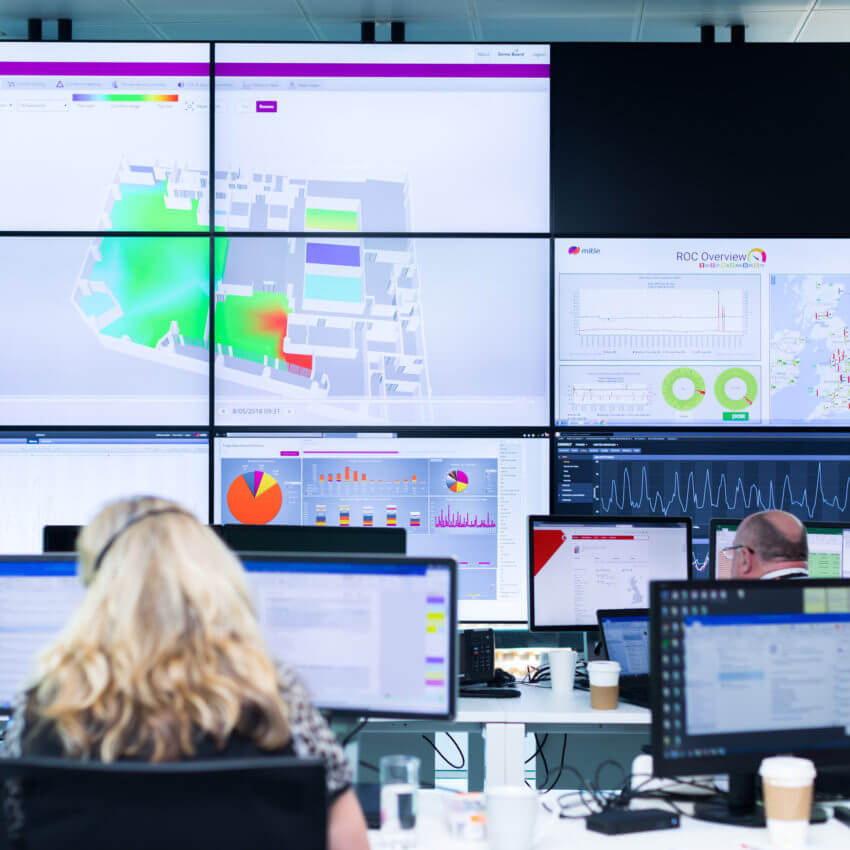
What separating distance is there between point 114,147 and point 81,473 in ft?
4.23

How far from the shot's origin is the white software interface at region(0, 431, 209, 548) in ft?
13.1

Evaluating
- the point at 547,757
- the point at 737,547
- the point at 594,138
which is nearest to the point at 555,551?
the point at 737,547

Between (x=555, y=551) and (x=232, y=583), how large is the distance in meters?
1.94

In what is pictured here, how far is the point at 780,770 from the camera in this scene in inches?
69.4

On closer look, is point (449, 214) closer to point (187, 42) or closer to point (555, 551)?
point (187, 42)

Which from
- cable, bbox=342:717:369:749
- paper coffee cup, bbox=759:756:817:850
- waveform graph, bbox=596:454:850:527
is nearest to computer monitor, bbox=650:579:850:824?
paper coffee cup, bbox=759:756:817:850

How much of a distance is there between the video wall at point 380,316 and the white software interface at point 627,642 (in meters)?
1.08

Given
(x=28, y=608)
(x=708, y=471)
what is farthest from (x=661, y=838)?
(x=708, y=471)

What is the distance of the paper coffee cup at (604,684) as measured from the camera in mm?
2781

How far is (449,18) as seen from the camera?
4.29m

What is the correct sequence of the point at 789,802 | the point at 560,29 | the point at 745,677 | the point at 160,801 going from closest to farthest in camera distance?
1. the point at 160,801
2. the point at 789,802
3. the point at 745,677
4. the point at 560,29

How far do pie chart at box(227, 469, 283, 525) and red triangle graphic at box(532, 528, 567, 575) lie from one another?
1213 millimetres
